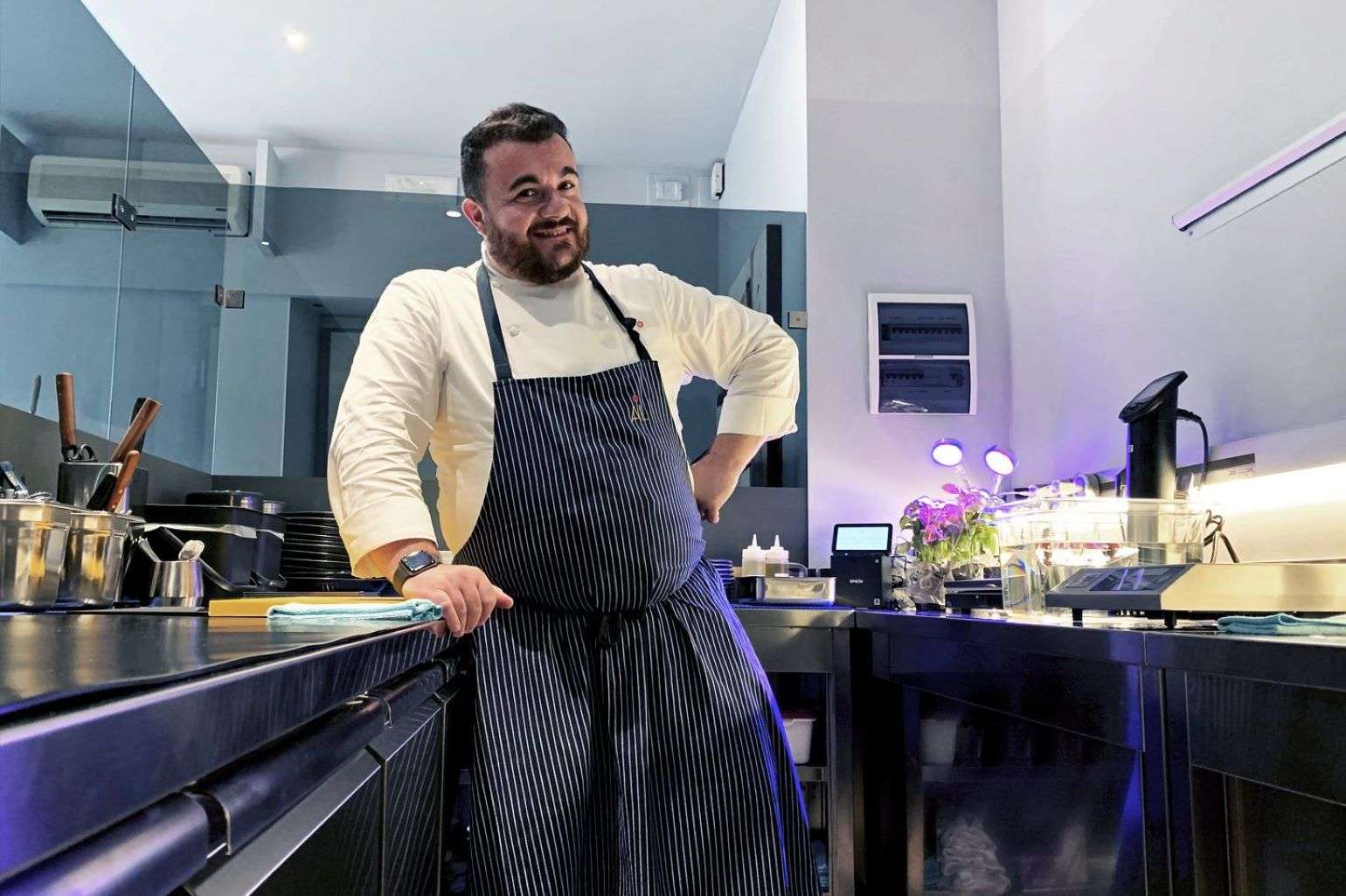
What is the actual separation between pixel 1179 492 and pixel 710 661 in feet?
3.35

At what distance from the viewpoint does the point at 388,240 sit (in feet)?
10.4

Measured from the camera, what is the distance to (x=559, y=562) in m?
1.40

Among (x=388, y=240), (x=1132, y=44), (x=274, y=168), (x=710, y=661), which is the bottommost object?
(x=710, y=661)

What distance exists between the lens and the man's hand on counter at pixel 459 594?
1.17 metres

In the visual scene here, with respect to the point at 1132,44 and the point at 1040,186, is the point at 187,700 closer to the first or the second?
the point at 1132,44

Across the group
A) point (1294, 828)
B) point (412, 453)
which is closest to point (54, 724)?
point (1294, 828)

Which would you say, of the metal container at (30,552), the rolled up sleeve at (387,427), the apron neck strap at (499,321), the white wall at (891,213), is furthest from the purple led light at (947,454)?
the metal container at (30,552)

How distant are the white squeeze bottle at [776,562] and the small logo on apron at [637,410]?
133 cm

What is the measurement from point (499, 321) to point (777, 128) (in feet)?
7.39

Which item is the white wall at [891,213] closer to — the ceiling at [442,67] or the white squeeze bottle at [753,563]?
the white squeeze bottle at [753,563]

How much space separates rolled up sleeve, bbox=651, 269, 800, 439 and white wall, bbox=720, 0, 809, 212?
1412 millimetres

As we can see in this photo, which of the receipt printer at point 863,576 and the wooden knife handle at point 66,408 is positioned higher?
the wooden knife handle at point 66,408

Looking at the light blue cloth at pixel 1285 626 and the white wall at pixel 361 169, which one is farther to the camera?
the white wall at pixel 361 169

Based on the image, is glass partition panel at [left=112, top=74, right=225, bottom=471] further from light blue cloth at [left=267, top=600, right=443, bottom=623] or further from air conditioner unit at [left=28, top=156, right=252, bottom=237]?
light blue cloth at [left=267, top=600, right=443, bottom=623]
